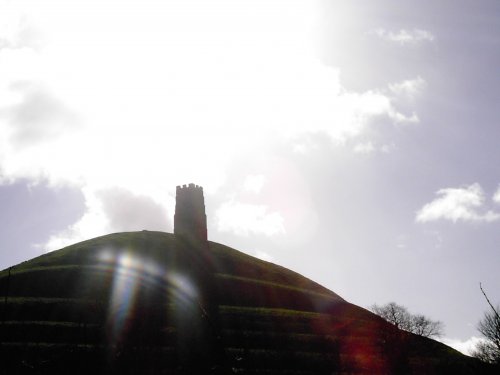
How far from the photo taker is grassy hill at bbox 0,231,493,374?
125ft

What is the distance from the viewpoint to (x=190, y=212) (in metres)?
74.3

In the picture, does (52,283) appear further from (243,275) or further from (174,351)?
(243,275)

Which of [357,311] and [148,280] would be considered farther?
[357,311]

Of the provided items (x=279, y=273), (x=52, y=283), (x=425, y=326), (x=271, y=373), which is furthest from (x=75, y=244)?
(x=425, y=326)

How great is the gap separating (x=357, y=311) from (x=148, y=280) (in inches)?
1376

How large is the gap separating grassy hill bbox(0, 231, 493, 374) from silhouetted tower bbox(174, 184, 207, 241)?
7.27 ft

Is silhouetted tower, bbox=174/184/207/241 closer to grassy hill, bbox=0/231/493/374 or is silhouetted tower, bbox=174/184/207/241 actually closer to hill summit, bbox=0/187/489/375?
hill summit, bbox=0/187/489/375

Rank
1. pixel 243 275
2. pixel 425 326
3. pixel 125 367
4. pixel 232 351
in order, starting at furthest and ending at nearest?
pixel 425 326 < pixel 243 275 < pixel 232 351 < pixel 125 367

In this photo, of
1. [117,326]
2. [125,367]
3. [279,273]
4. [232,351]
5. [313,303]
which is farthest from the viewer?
[279,273]

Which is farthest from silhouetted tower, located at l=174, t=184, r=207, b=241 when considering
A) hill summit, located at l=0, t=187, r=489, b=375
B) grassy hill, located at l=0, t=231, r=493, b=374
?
grassy hill, located at l=0, t=231, r=493, b=374

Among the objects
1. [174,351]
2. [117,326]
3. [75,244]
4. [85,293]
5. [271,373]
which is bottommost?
[271,373]

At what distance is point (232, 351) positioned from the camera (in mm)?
42094

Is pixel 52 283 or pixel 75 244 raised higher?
pixel 75 244

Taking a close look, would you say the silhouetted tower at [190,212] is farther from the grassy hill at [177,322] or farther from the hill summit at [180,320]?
the grassy hill at [177,322]
